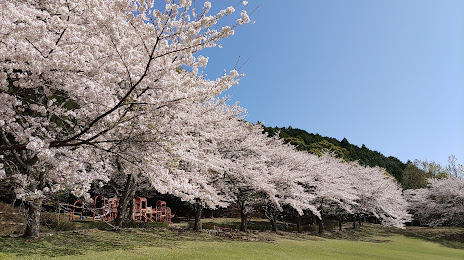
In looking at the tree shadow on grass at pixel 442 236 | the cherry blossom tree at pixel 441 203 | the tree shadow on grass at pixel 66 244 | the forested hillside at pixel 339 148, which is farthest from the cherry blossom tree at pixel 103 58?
the forested hillside at pixel 339 148

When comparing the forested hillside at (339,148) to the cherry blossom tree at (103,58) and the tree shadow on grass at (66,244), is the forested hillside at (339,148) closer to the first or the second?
the tree shadow on grass at (66,244)

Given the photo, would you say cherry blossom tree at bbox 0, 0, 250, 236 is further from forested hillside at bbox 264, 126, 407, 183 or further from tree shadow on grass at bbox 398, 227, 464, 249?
forested hillside at bbox 264, 126, 407, 183

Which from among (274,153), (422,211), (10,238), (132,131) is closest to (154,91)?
(132,131)

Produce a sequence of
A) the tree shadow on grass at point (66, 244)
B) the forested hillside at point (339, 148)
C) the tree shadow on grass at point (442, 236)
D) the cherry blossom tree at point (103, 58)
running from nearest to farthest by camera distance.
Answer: the cherry blossom tree at point (103, 58)
the tree shadow on grass at point (66, 244)
the tree shadow on grass at point (442, 236)
the forested hillside at point (339, 148)

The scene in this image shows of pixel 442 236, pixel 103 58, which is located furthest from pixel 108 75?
pixel 442 236

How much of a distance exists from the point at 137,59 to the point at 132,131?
1.43 m

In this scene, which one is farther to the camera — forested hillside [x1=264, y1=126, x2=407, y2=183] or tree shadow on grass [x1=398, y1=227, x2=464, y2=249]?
forested hillside [x1=264, y1=126, x2=407, y2=183]

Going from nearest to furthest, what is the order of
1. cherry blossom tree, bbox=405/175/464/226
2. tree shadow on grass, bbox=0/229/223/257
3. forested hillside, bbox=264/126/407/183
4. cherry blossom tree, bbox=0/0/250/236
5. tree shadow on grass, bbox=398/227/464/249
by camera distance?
cherry blossom tree, bbox=0/0/250/236, tree shadow on grass, bbox=0/229/223/257, tree shadow on grass, bbox=398/227/464/249, cherry blossom tree, bbox=405/175/464/226, forested hillside, bbox=264/126/407/183

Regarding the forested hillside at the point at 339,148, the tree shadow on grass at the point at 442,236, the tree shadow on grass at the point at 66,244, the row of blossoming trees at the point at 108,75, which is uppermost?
the forested hillside at the point at 339,148

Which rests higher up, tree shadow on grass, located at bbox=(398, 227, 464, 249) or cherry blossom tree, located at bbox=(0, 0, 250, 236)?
cherry blossom tree, located at bbox=(0, 0, 250, 236)

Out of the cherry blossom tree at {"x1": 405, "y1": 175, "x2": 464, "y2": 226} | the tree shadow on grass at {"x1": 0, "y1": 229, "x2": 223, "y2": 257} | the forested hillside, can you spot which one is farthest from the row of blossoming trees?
the forested hillside

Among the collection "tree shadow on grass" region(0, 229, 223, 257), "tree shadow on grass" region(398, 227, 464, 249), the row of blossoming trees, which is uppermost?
the row of blossoming trees

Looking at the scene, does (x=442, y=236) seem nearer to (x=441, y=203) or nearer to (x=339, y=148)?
(x=441, y=203)

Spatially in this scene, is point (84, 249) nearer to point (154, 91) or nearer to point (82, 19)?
point (154, 91)
